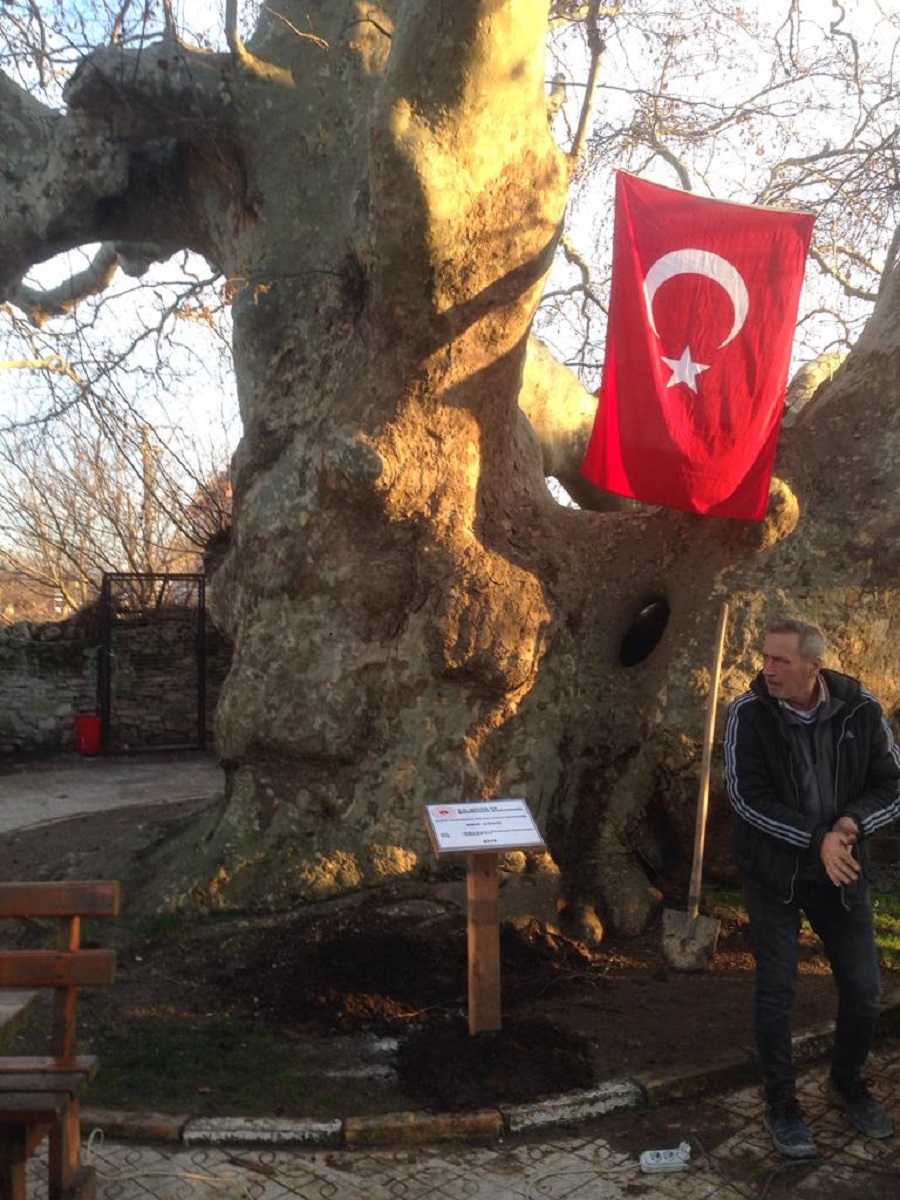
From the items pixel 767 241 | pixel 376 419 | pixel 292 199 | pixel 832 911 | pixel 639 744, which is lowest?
pixel 832 911

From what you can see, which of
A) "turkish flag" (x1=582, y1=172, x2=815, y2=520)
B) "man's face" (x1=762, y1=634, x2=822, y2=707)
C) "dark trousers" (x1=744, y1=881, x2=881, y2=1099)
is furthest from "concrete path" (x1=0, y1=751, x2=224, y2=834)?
"man's face" (x1=762, y1=634, x2=822, y2=707)

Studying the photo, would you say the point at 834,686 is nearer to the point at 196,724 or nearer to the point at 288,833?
the point at 288,833

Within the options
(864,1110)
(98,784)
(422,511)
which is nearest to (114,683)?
(98,784)

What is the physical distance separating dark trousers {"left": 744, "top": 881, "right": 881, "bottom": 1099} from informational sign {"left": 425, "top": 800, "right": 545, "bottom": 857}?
92 centimetres

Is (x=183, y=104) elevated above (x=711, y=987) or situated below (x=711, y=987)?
above

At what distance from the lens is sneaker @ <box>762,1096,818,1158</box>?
11.8ft

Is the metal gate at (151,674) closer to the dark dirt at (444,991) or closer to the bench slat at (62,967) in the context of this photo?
the dark dirt at (444,991)

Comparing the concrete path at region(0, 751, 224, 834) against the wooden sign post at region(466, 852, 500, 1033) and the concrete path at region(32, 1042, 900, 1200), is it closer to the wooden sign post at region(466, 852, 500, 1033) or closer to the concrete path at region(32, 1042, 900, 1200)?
the wooden sign post at region(466, 852, 500, 1033)

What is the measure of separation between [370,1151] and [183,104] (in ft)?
18.2

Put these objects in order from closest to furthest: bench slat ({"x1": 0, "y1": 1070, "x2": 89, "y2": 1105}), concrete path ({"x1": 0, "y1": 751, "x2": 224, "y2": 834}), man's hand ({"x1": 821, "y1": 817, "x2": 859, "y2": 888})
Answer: bench slat ({"x1": 0, "y1": 1070, "x2": 89, "y2": 1105}) < man's hand ({"x1": 821, "y1": 817, "x2": 859, "y2": 888}) < concrete path ({"x1": 0, "y1": 751, "x2": 224, "y2": 834})

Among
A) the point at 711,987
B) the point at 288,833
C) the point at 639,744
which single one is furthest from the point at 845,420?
the point at 288,833

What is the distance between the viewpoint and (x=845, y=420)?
6.34 meters

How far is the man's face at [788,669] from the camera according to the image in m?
3.72

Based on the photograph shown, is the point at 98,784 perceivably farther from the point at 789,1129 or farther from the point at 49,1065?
the point at 789,1129
